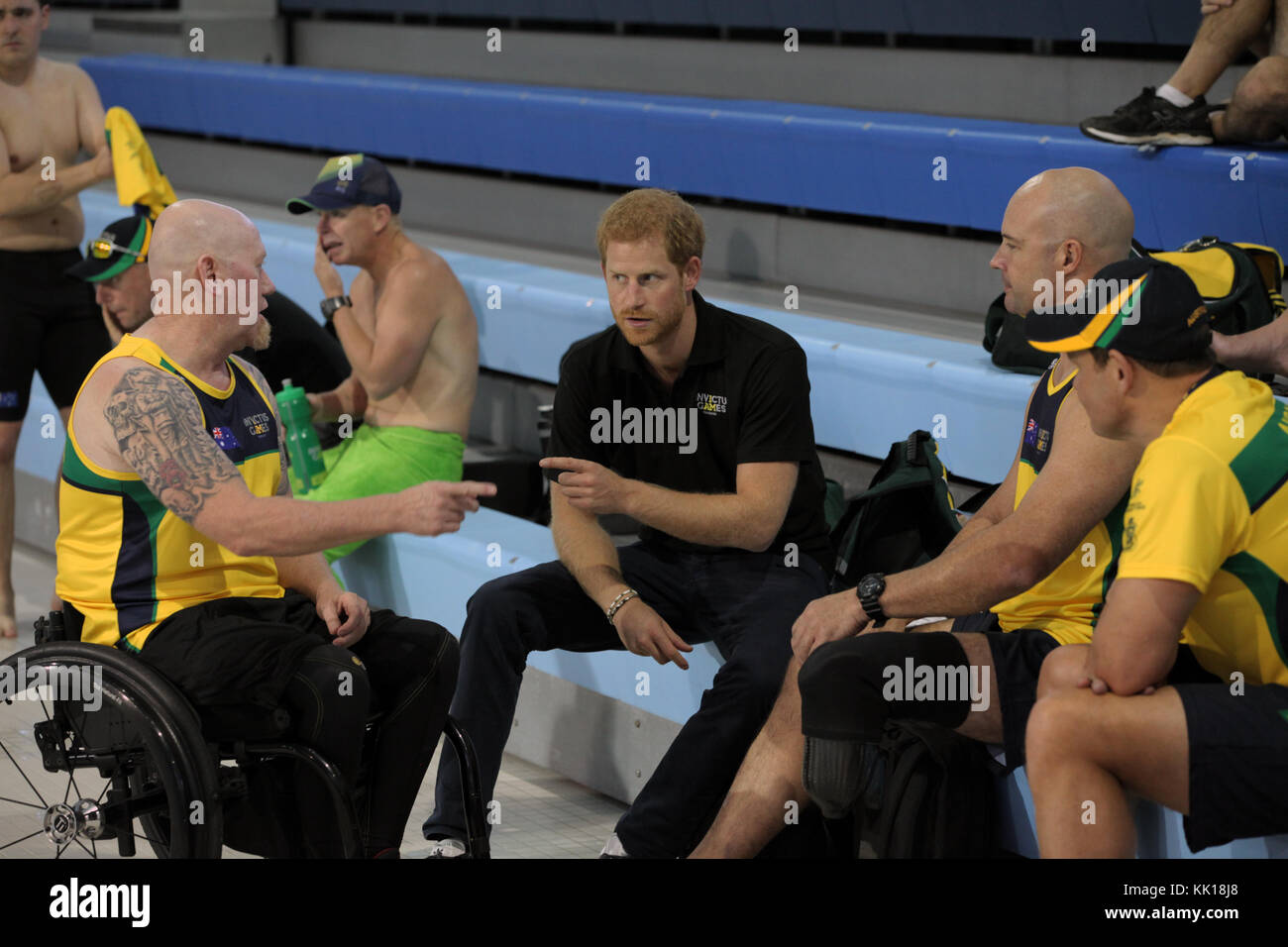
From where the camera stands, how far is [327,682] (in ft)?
7.78

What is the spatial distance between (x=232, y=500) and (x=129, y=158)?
2.65 meters

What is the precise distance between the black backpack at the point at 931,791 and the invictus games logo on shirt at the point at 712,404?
747mm

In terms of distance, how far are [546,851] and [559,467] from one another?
760 millimetres

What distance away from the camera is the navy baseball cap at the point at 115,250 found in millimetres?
3463

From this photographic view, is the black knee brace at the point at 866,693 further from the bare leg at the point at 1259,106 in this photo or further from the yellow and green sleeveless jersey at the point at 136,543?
the bare leg at the point at 1259,106

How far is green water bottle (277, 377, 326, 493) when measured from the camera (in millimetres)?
3875

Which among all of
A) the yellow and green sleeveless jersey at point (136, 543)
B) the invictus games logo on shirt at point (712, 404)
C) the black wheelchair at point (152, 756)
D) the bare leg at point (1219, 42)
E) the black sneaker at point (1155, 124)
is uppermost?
the bare leg at point (1219, 42)

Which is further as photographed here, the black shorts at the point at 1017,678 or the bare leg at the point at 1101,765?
the black shorts at the point at 1017,678

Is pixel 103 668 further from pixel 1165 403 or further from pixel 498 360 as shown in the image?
pixel 498 360

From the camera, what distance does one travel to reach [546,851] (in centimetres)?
302

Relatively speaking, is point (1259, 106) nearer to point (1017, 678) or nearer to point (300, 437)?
point (1017, 678)

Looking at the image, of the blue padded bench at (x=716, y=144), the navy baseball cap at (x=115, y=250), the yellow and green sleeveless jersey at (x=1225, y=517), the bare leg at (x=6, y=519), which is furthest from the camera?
the bare leg at (x=6, y=519)

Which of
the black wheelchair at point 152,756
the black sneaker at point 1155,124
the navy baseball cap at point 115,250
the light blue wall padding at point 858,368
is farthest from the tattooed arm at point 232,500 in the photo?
the black sneaker at point 1155,124

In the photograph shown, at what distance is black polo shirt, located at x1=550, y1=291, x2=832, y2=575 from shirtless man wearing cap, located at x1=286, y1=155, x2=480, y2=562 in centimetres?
84
